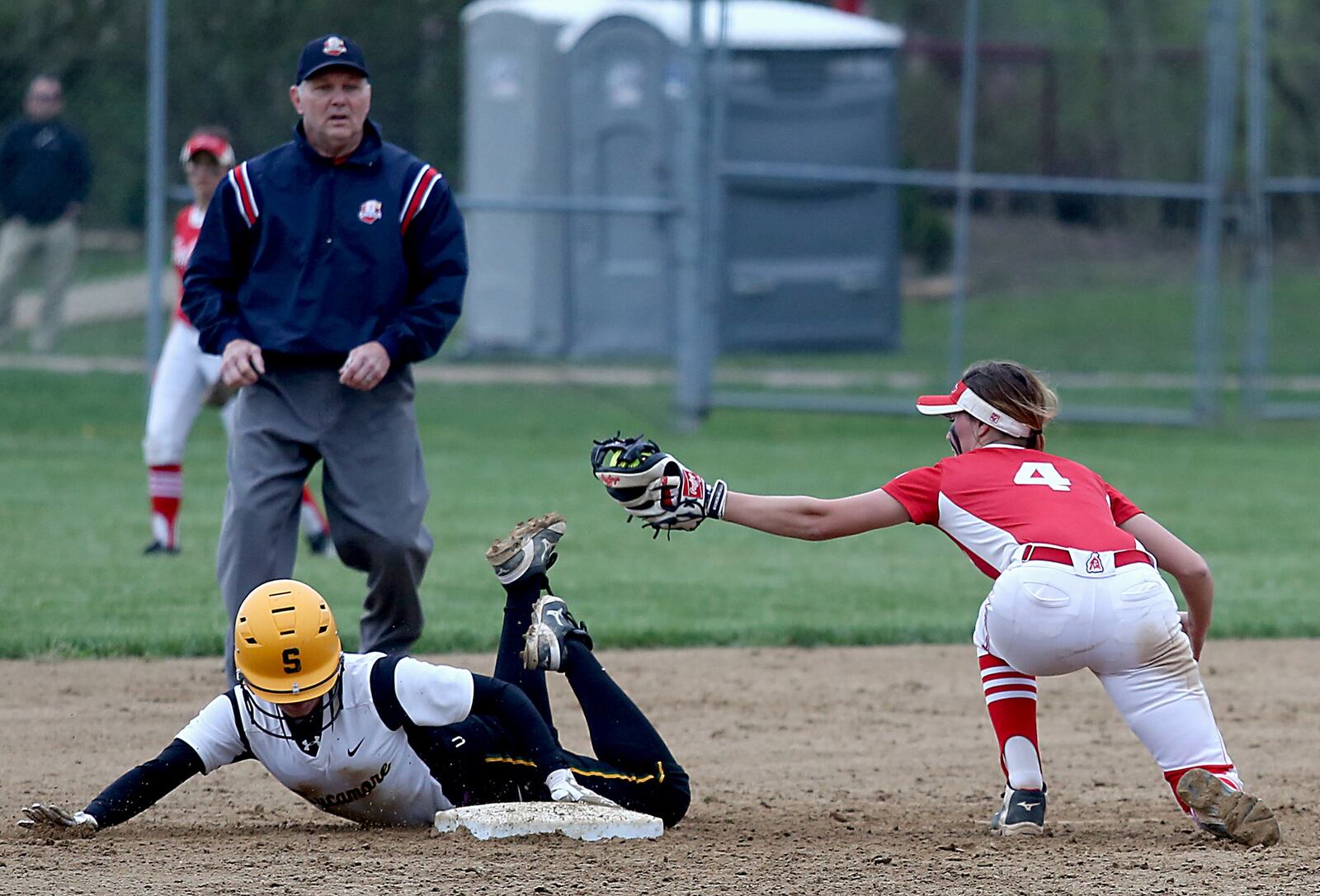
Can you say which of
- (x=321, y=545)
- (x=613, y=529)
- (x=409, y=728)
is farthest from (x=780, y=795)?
(x=613, y=529)

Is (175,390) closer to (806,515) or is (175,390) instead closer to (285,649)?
(285,649)

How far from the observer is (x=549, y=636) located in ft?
15.3

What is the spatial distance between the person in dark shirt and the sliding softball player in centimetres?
909

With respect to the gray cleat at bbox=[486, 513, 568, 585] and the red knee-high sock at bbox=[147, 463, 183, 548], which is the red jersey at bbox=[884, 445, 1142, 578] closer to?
the gray cleat at bbox=[486, 513, 568, 585]

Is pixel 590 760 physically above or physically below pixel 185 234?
below

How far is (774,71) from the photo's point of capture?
14.8 meters

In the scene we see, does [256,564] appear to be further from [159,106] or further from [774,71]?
[774,71]

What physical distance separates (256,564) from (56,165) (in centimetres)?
871

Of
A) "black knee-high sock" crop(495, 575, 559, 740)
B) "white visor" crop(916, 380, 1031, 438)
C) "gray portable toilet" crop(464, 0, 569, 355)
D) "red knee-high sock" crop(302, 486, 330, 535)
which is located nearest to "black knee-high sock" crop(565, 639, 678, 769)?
"black knee-high sock" crop(495, 575, 559, 740)

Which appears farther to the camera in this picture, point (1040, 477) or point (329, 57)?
point (329, 57)

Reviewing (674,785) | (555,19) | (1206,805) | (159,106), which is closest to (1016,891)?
(1206,805)

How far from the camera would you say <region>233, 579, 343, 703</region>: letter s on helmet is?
420 cm

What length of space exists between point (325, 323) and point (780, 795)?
1.88 metres

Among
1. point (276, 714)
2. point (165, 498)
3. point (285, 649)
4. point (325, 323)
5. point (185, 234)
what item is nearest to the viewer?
point (285, 649)
